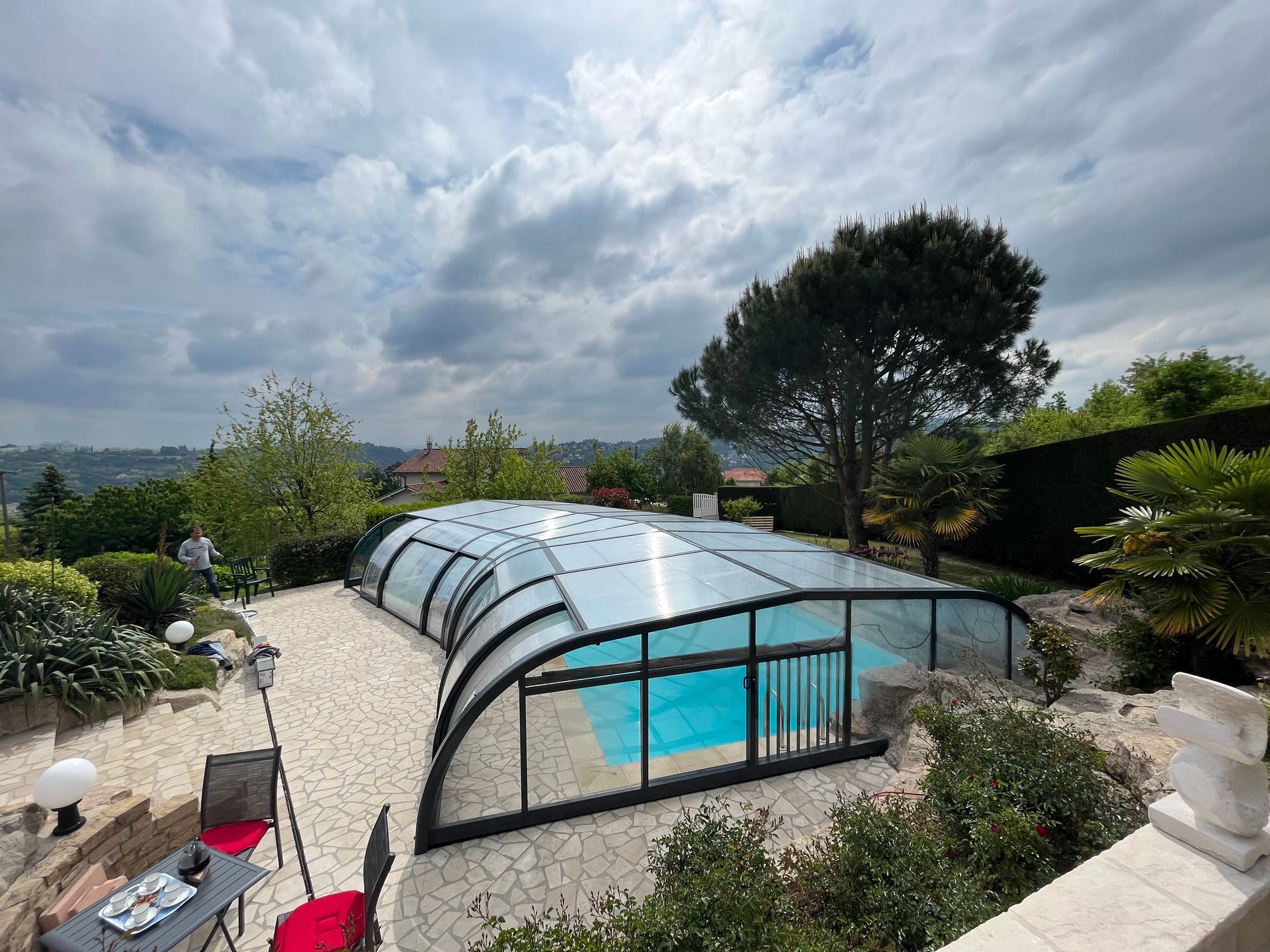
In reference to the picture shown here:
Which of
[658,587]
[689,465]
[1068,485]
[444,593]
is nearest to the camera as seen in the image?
[658,587]

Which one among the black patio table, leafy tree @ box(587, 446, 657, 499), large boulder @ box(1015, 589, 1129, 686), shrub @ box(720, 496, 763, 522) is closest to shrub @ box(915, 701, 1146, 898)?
large boulder @ box(1015, 589, 1129, 686)

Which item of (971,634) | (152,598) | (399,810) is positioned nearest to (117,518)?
(152,598)

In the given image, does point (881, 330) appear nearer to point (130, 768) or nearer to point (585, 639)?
point (585, 639)

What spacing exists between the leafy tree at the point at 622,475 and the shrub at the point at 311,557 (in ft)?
91.8

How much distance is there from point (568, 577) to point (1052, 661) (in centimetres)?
604

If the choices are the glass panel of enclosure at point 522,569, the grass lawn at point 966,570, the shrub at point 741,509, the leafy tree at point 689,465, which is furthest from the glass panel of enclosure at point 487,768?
the leafy tree at point 689,465

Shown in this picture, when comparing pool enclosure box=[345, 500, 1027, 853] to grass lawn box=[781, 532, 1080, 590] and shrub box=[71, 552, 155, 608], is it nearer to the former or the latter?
grass lawn box=[781, 532, 1080, 590]

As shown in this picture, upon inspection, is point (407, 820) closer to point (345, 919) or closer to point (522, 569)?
point (345, 919)

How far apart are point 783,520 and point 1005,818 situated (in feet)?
78.6

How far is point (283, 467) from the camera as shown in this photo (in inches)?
720

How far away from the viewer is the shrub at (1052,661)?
602 centimetres

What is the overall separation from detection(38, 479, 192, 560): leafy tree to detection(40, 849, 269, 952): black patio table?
3084 cm

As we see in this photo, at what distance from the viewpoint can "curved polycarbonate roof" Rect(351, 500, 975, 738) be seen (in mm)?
5430

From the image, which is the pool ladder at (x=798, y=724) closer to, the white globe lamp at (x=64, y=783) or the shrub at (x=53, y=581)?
the white globe lamp at (x=64, y=783)
